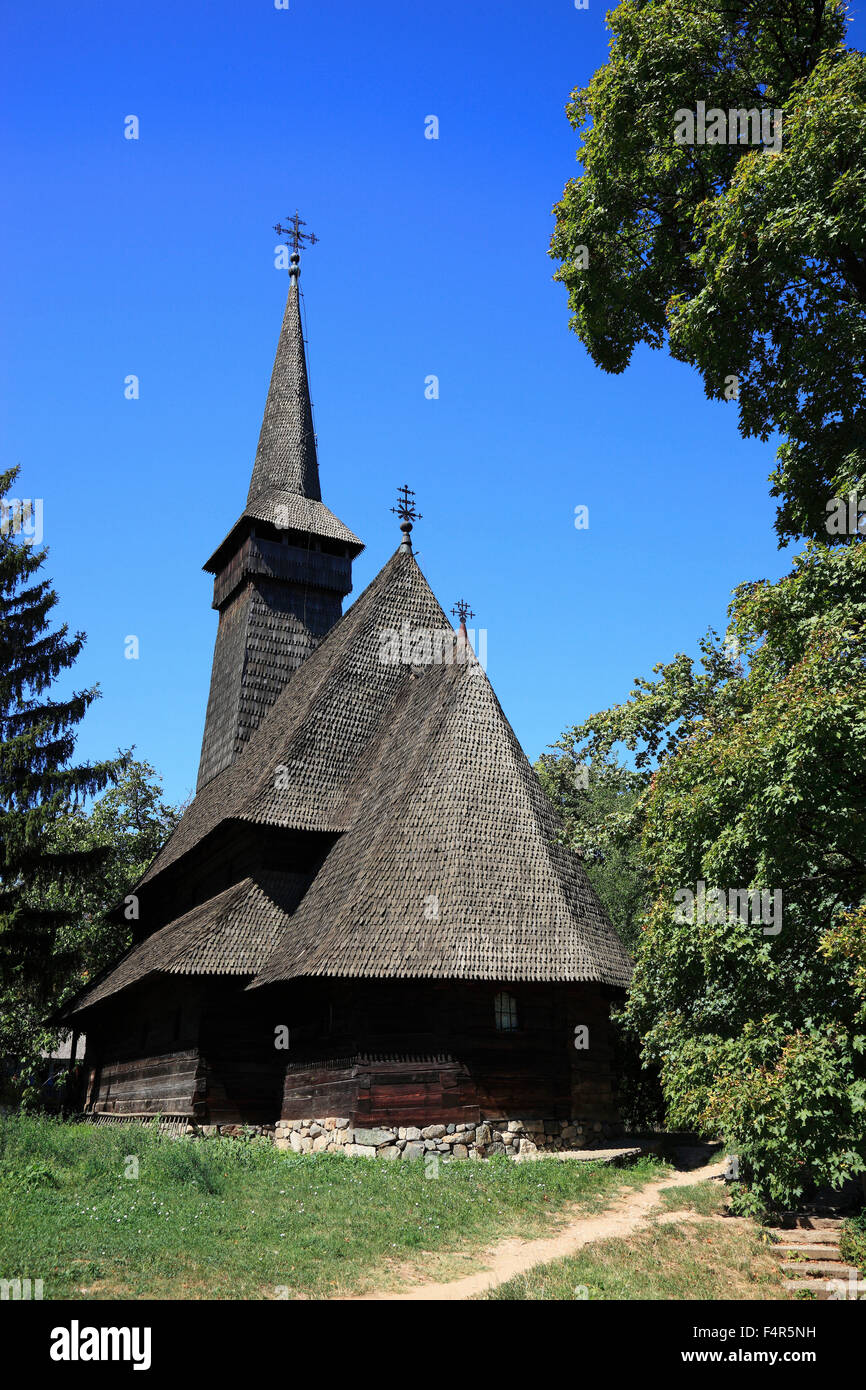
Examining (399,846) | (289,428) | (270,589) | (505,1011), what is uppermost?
(289,428)

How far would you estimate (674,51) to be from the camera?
12.6 meters

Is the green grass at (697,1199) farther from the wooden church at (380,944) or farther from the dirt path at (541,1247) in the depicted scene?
the wooden church at (380,944)

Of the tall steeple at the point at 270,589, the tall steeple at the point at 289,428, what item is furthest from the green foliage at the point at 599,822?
the tall steeple at the point at 289,428

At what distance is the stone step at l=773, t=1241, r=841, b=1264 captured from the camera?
32.8ft

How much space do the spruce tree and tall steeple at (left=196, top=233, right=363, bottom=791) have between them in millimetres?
6804

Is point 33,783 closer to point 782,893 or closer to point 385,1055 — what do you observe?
point 385,1055

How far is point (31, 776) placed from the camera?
67.7 ft

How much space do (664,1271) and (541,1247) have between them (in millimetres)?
1431

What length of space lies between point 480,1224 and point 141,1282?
4359 millimetres

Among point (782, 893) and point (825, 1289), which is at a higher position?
point (782, 893)

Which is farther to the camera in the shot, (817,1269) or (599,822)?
(599,822)

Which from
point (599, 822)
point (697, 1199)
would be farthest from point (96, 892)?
point (697, 1199)
